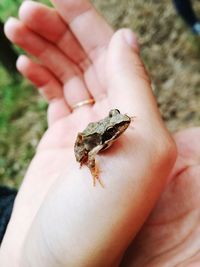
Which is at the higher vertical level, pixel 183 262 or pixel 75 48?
pixel 75 48

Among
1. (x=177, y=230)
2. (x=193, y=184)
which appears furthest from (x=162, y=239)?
(x=193, y=184)

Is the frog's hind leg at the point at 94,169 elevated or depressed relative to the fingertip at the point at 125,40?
depressed

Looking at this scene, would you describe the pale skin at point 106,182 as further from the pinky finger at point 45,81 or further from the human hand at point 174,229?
the pinky finger at point 45,81

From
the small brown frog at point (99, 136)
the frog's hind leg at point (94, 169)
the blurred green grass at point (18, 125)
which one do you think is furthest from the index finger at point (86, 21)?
the blurred green grass at point (18, 125)

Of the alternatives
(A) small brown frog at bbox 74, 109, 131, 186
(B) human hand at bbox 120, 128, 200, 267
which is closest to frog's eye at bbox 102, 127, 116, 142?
(A) small brown frog at bbox 74, 109, 131, 186

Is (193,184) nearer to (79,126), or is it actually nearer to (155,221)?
(155,221)

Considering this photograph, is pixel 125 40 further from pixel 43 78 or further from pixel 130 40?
pixel 43 78
